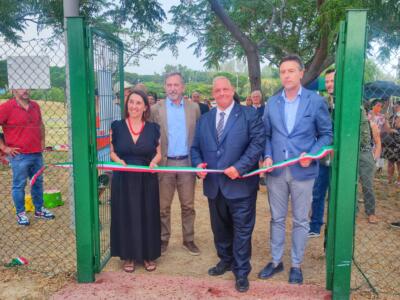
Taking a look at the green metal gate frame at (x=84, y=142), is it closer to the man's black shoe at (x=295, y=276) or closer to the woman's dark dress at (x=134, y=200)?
the woman's dark dress at (x=134, y=200)

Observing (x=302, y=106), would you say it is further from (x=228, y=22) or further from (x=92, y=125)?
(x=228, y=22)

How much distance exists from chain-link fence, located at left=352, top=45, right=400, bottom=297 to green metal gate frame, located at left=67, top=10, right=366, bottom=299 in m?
0.40

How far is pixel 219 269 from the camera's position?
12.4 ft

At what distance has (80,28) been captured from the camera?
320cm

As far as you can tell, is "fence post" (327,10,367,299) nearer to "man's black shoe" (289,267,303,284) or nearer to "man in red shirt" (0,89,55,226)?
"man's black shoe" (289,267,303,284)

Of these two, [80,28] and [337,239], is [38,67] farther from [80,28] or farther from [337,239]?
[337,239]

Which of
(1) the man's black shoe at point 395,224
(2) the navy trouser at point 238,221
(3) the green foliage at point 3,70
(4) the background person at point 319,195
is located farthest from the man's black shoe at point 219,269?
(3) the green foliage at point 3,70

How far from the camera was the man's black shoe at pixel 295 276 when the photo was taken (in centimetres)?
354

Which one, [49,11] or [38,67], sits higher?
[49,11]

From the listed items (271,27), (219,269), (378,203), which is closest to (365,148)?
(378,203)

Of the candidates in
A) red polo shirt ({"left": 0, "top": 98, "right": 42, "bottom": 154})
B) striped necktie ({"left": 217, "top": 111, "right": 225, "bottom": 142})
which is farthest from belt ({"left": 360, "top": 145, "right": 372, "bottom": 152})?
red polo shirt ({"left": 0, "top": 98, "right": 42, "bottom": 154})

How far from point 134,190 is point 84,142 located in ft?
2.25

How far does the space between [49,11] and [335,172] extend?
6.97 metres

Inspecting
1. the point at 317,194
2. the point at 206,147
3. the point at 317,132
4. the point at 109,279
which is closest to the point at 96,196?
the point at 109,279
